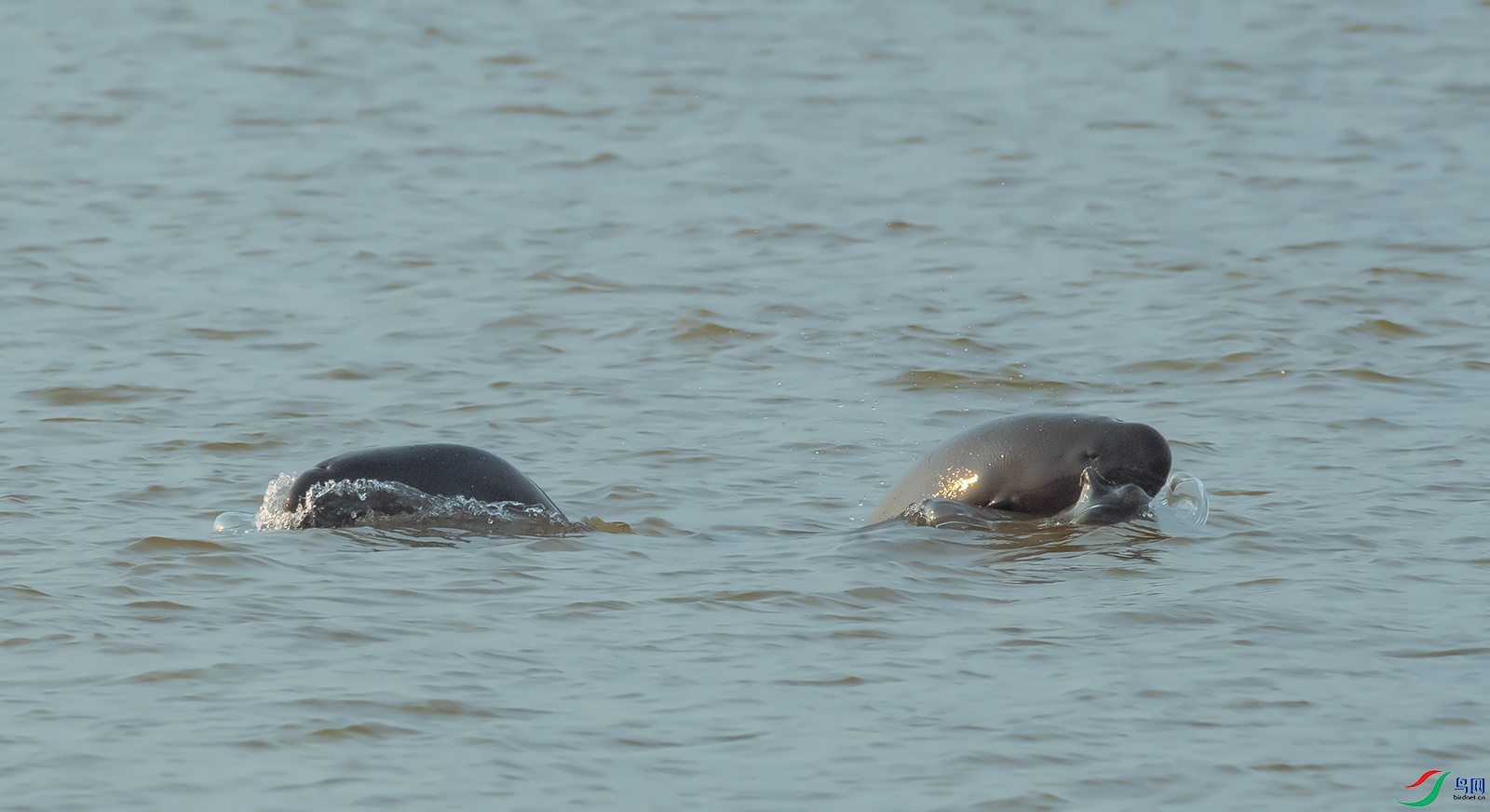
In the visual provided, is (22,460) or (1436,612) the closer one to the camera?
(1436,612)

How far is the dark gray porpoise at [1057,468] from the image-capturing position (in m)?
9.02

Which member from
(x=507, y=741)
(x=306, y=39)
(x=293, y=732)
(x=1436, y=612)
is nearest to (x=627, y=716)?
(x=507, y=741)

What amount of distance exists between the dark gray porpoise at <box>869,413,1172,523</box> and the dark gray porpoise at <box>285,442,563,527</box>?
182 centimetres

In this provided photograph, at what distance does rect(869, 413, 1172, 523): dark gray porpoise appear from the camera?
355 inches

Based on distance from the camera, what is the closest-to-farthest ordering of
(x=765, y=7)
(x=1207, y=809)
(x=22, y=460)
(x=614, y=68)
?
(x=1207, y=809)
(x=22, y=460)
(x=614, y=68)
(x=765, y=7)

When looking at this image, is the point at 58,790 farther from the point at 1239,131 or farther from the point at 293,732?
the point at 1239,131

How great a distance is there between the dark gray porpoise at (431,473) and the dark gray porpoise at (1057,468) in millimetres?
1825

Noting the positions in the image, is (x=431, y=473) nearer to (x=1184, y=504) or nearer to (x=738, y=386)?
(x=1184, y=504)

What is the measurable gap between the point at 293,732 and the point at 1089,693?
2.62m

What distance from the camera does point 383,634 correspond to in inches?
289

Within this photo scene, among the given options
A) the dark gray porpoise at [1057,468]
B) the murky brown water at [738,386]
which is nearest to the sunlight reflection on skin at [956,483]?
the dark gray porpoise at [1057,468]

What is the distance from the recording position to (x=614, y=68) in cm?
2230

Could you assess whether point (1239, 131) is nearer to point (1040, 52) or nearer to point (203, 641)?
point (1040, 52)

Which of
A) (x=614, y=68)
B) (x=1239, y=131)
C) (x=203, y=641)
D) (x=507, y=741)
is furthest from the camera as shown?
(x=614, y=68)
